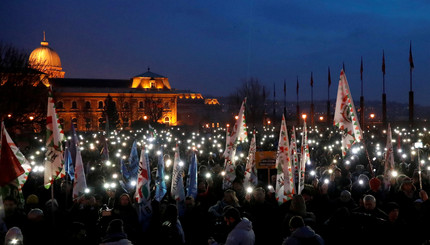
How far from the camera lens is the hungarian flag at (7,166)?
7.99 meters

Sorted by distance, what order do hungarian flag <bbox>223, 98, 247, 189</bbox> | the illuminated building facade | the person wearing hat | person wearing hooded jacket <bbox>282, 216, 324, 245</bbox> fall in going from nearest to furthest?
person wearing hooded jacket <bbox>282, 216, 324, 245</bbox>
the person wearing hat
hungarian flag <bbox>223, 98, 247, 189</bbox>
the illuminated building facade

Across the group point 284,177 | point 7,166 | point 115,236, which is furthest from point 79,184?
point 284,177

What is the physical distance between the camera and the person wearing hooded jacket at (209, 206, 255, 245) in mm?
6344

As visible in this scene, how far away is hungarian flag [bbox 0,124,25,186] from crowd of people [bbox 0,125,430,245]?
341mm

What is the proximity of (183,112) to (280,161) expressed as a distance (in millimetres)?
92678

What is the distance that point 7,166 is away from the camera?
26.3 ft

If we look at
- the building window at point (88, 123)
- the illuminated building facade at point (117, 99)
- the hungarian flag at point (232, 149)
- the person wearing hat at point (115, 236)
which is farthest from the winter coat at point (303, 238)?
the building window at point (88, 123)

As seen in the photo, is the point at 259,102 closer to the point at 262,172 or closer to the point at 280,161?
the point at 262,172

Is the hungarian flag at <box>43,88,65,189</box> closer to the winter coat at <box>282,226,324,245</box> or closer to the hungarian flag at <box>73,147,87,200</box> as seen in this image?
the hungarian flag at <box>73,147,87,200</box>

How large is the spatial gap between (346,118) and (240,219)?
477 cm

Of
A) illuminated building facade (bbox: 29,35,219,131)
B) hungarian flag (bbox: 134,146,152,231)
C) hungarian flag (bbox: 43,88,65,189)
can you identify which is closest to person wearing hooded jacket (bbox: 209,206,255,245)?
hungarian flag (bbox: 134,146,152,231)

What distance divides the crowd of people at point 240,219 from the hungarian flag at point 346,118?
3.21 feet

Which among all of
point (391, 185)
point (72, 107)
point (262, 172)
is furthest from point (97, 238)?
point (72, 107)

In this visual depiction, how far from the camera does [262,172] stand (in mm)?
16172
